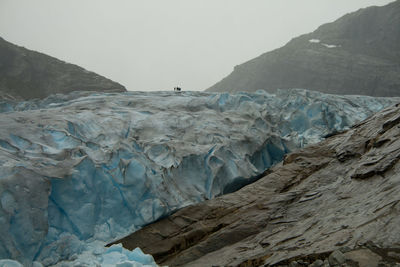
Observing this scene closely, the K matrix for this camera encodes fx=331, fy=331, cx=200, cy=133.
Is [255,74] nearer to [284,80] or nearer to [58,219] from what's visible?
[284,80]

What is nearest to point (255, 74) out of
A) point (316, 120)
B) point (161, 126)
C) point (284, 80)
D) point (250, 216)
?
point (284, 80)

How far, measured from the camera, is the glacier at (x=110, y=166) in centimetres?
462

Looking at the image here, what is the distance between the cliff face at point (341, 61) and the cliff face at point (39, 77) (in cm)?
1996

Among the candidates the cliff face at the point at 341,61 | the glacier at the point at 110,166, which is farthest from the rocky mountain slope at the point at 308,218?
the cliff face at the point at 341,61

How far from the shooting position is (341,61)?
31.3 metres

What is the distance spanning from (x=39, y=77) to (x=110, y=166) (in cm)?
1810

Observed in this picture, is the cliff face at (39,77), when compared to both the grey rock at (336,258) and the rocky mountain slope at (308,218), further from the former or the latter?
the grey rock at (336,258)

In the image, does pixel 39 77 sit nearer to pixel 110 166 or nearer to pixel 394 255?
A: pixel 110 166

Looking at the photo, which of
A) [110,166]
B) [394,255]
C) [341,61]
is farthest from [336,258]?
[341,61]

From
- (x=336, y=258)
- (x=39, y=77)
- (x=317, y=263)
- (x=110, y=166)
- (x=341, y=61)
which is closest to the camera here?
(x=336, y=258)

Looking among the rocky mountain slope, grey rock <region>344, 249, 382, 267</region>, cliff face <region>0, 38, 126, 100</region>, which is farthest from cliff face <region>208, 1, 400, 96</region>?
grey rock <region>344, 249, 382, 267</region>

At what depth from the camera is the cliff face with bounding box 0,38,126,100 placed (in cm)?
2050

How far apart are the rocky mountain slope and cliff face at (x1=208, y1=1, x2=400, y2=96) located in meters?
24.8

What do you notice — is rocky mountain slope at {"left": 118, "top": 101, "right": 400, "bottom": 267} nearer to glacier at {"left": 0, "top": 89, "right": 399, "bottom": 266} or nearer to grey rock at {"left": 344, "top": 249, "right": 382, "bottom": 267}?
grey rock at {"left": 344, "top": 249, "right": 382, "bottom": 267}
